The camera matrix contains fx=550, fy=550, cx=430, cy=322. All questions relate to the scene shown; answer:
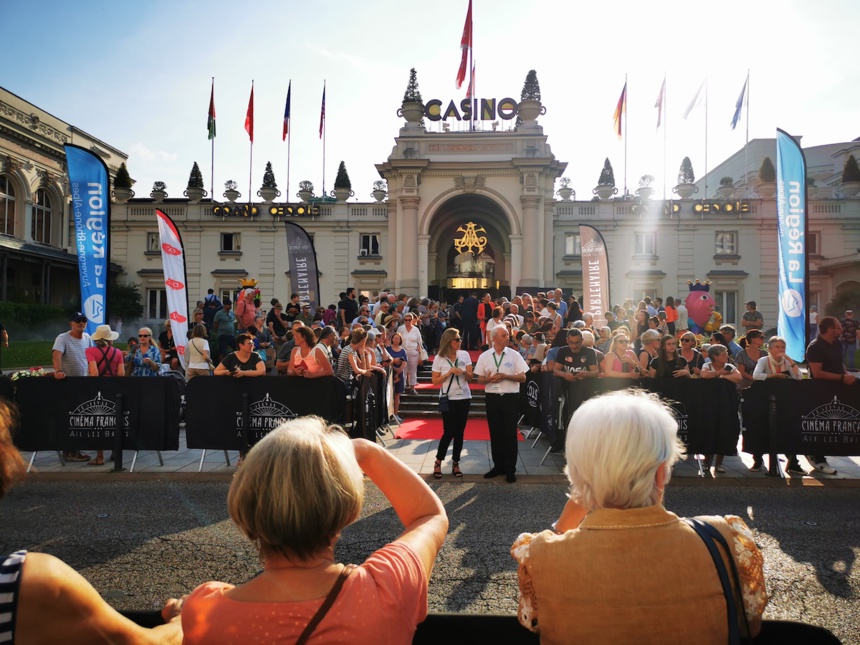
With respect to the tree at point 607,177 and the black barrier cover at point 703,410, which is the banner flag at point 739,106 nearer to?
the tree at point 607,177

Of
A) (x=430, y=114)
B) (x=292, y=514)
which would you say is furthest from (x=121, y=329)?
(x=292, y=514)

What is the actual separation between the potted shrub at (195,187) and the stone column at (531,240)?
892 inches

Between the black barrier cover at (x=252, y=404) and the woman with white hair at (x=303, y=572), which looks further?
the black barrier cover at (x=252, y=404)

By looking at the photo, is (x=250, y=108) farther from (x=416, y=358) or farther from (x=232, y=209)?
(x=416, y=358)

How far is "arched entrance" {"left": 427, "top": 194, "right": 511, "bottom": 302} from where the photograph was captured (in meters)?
34.0

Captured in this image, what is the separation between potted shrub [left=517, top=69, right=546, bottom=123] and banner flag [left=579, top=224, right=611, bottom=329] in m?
17.8

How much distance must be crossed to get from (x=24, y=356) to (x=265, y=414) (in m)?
19.9

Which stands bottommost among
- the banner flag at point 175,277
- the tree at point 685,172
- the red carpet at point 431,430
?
the red carpet at point 431,430

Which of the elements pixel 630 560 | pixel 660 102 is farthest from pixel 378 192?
pixel 630 560

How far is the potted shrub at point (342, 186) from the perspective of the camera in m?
39.4

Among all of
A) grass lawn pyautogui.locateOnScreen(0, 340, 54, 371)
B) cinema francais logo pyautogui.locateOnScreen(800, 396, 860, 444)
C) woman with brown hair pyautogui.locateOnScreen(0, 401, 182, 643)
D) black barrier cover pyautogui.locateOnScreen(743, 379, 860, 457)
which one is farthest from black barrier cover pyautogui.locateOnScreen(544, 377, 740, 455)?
grass lawn pyautogui.locateOnScreen(0, 340, 54, 371)

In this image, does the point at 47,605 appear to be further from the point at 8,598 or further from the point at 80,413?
the point at 80,413

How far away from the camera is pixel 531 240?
31828 mm

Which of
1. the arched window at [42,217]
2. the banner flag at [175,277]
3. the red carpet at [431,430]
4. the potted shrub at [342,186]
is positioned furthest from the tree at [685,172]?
the arched window at [42,217]
